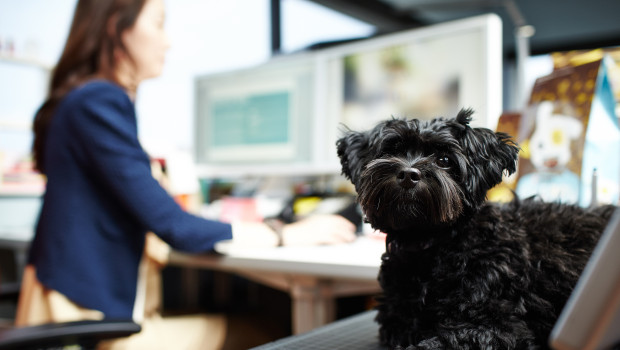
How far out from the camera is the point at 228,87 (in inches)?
75.7

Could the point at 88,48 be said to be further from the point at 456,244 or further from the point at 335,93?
the point at 456,244

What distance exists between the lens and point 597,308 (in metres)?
0.27

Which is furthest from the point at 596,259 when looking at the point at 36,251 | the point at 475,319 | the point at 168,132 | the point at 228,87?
the point at 168,132

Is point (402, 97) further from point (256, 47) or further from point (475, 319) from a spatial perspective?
point (256, 47)

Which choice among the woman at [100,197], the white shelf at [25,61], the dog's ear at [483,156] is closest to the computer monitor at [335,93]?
the woman at [100,197]

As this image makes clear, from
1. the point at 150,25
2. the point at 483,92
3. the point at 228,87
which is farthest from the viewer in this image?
the point at 228,87

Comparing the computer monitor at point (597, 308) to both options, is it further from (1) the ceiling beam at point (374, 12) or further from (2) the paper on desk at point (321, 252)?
(1) the ceiling beam at point (374, 12)

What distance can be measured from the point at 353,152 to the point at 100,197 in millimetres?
678

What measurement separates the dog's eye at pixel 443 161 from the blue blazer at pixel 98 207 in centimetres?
62

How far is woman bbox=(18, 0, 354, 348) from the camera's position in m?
0.97

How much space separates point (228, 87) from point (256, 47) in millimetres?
1230

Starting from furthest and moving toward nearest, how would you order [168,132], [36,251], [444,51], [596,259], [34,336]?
[168,132] → [444,51] → [36,251] → [34,336] → [596,259]

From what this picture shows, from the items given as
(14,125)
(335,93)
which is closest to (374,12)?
(335,93)

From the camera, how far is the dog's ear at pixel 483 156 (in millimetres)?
515
